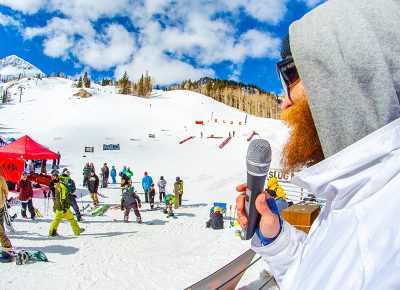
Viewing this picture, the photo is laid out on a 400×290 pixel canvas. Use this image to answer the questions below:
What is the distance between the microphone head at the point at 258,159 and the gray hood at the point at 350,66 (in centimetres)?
39

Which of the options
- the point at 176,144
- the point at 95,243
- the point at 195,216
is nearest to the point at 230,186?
the point at 195,216

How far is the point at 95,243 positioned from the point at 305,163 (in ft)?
25.8

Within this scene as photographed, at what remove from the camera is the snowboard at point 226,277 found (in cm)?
204

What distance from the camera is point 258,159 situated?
136cm

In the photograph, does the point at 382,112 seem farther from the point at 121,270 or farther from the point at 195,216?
the point at 195,216

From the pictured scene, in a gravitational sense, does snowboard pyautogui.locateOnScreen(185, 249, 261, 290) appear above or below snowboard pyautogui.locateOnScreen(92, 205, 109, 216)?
above

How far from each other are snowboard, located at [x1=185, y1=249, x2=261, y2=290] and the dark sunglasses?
1.19 m

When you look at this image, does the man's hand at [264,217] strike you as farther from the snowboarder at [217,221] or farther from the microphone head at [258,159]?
the snowboarder at [217,221]

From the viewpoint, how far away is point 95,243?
8.05 meters

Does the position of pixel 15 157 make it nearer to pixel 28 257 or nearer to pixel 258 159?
pixel 28 257

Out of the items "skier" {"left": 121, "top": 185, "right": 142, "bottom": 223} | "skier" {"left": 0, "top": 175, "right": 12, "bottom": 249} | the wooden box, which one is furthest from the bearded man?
"skier" {"left": 121, "top": 185, "right": 142, "bottom": 223}

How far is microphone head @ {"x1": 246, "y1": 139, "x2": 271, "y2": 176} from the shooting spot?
1339mm

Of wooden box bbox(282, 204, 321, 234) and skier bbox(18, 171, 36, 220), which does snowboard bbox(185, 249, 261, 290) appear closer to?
wooden box bbox(282, 204, 321, 234)

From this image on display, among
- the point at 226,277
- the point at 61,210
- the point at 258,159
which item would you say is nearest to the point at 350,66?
the point at 258,159
